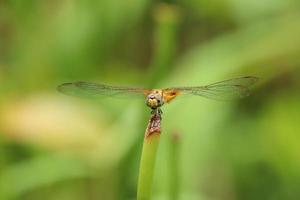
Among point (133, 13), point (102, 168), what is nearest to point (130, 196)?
point (102, 168)

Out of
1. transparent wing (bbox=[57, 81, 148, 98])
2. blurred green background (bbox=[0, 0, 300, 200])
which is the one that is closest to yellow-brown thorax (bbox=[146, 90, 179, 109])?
transparent wing (bbox=[57, 81, 148, 98])

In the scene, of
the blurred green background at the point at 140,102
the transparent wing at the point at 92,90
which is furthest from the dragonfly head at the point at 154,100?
the blurred green background at the point at 140,102

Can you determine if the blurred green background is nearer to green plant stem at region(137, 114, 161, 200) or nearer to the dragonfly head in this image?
the dragonfly head

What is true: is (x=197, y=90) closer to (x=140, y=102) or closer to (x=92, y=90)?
(x=92, y=90)

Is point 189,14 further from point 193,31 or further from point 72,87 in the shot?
point 72,87

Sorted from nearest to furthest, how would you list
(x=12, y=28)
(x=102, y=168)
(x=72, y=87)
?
(x=72, y=87) → (x=102, y=168) → (x=12, y=28)

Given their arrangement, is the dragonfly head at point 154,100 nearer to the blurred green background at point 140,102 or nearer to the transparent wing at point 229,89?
the transparent wing at point 229,89
